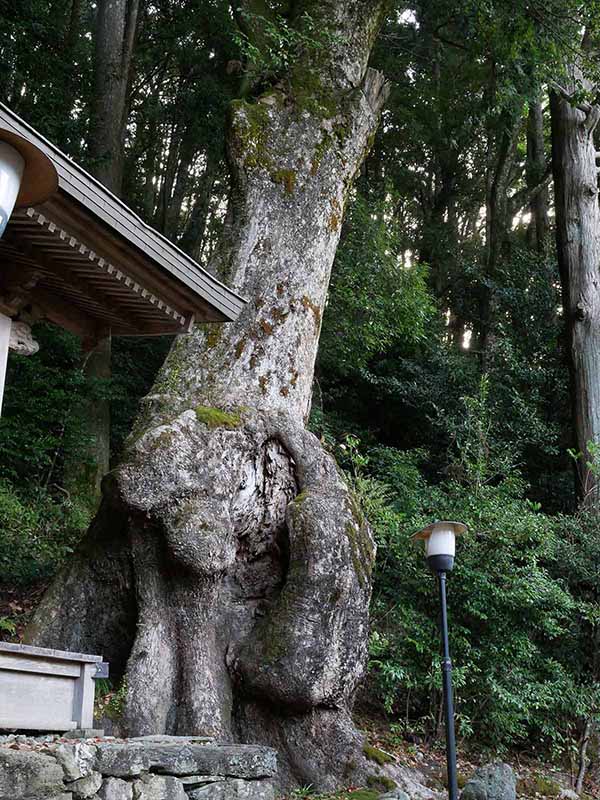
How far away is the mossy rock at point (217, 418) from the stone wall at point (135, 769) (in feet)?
8.25

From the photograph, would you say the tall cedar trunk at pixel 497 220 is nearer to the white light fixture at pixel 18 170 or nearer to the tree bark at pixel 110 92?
the tree bark at pixel 110 92

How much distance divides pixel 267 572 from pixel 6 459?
20.4 ft

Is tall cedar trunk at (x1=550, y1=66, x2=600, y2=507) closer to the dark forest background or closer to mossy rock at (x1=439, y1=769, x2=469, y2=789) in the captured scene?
the dark forest background

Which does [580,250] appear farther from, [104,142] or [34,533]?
[34,533]

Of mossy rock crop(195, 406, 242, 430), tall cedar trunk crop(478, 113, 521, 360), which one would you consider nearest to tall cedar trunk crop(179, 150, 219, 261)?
tall cedar trunk crop(478, 113, 521, 360)

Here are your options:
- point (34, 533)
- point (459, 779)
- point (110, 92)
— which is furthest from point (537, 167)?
point (459, 779)

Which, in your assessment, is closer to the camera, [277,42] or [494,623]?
[277,42]

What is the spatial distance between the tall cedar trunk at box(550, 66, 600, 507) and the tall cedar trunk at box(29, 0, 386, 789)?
20.1ft

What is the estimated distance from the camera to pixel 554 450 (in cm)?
1377

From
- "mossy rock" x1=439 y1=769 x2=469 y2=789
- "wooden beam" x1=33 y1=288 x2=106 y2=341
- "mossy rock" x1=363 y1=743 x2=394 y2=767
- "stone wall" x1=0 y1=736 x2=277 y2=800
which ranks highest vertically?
"wooden beam" x1=33 y1=288 x2=106 y2=341

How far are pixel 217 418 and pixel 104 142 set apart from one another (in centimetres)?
854

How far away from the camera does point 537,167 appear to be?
1905cm

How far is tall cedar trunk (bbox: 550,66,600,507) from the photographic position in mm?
12555

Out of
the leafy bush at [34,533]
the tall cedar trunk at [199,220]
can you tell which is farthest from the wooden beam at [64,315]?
the tall cedar trunk at [199,220]
